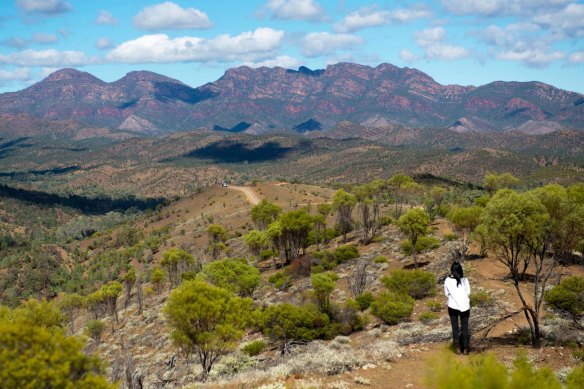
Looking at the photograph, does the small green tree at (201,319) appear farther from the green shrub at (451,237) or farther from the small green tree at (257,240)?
the small green tree at (257,240)

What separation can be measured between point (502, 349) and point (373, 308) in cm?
1181

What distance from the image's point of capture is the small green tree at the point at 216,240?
69.0 metres

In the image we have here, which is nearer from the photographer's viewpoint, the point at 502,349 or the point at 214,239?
the point at 502,349

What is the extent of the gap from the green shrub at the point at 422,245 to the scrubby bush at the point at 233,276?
1503 cm

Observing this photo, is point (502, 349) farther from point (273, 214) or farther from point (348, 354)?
point (273, 214)

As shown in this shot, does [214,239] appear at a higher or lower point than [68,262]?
higher

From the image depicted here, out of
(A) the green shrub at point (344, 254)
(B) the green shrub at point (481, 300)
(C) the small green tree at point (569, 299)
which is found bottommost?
(A) the green shrub at point (344, 254)

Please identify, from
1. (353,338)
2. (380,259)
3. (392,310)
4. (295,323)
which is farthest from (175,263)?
(392,310)

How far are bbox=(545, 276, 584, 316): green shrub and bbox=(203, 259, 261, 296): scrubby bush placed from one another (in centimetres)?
2486

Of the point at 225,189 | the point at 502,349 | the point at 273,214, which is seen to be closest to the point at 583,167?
the point at 225,189

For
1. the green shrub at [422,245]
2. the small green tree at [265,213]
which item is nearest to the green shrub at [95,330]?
the green shrub at [422,245]

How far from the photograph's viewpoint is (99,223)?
571ft

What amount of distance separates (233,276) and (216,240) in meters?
40.6

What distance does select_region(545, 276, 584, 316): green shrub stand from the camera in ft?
70.1
